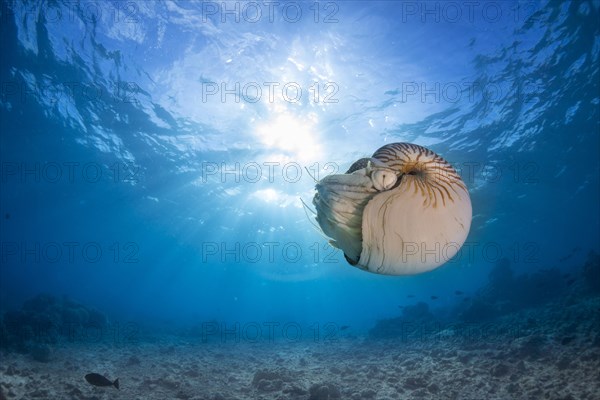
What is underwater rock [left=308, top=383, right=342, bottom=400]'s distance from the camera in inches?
311

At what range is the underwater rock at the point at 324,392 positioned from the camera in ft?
25.9

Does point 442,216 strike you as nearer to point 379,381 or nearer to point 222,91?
point 379,381

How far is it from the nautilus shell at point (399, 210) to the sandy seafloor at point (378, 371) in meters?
7.04

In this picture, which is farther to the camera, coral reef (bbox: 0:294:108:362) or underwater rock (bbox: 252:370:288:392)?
coral reef (bbox: 0:294:108:362)

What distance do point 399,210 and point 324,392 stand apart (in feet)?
25.7

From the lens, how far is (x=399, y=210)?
1.82 meters

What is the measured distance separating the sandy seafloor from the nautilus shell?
704 centimetres

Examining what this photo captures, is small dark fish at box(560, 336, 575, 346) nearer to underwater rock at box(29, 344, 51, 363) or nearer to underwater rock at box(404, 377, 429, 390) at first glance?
underwater rock at box(404, 377, 429, 390)

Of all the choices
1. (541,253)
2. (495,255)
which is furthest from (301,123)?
(541,253)

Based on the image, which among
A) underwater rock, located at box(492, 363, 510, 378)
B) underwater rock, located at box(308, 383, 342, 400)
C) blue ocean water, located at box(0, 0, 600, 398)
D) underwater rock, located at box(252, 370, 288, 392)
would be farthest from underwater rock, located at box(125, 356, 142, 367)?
underwater rock, located at box(492, 363, 510, 378)

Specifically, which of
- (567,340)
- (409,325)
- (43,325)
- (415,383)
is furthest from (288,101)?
(409,325)

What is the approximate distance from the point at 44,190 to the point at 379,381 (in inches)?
1183

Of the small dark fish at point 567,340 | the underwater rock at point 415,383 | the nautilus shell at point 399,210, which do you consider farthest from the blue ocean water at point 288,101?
the small dark fish at point 567,340

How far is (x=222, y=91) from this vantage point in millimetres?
13062
